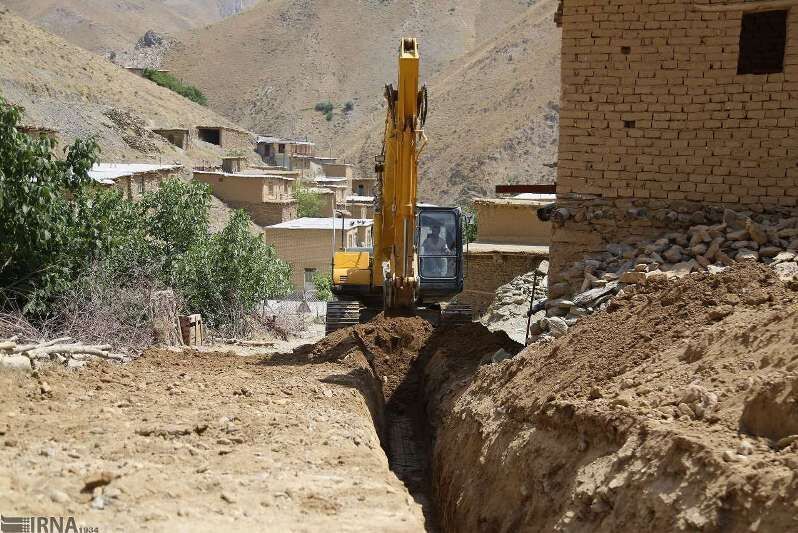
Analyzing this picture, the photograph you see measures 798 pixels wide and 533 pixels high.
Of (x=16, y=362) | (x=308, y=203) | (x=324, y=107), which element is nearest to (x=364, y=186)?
(x=308, y=203)

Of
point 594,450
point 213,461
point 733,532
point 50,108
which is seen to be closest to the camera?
point 733,532

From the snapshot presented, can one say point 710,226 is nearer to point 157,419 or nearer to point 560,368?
point 560,368

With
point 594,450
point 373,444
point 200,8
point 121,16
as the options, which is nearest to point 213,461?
point 373,444

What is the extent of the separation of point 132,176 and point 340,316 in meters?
24.3

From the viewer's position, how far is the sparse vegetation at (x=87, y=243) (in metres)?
13.8

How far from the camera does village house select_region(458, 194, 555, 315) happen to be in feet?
74.9

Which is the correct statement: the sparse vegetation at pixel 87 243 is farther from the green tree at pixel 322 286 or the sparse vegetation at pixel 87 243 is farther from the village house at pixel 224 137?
the village house at pixel 224 137

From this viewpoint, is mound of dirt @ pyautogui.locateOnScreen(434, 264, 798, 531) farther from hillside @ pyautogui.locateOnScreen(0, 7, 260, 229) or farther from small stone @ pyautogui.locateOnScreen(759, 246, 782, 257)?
hillside @ pyautogui.locateOnScreen(0, 7, 260, 229)

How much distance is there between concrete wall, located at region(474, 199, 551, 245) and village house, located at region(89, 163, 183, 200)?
14804 mm

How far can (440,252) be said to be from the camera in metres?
15.1

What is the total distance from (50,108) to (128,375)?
135 ft

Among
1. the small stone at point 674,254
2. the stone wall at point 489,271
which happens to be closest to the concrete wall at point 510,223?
the stone wall at point 489,271

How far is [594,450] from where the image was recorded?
23.2ft

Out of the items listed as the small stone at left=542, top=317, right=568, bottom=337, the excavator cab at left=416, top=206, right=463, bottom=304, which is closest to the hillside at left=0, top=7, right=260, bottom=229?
the excavator cab at left=416, top=206, right=463, bottom=304
